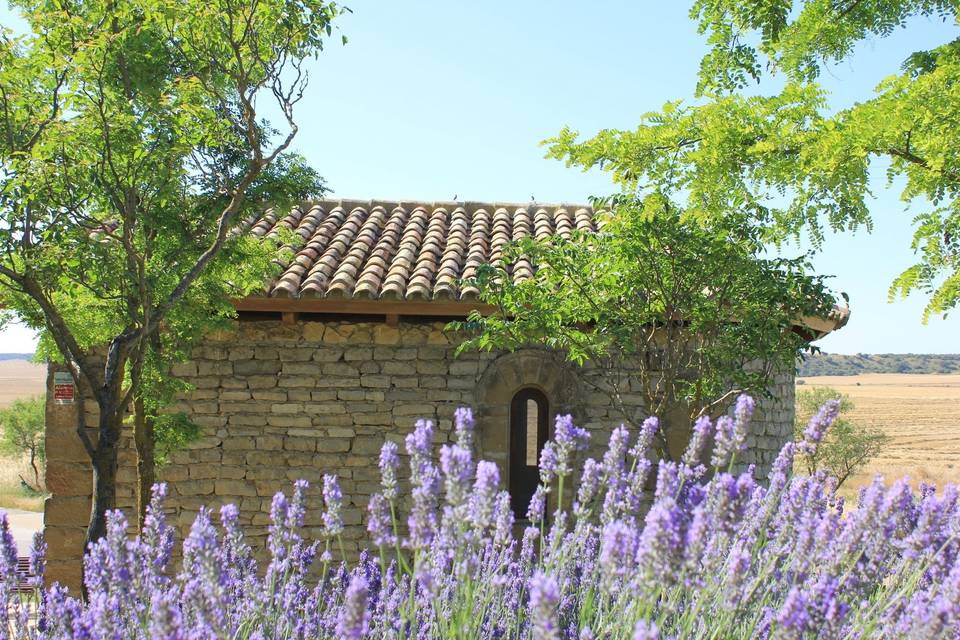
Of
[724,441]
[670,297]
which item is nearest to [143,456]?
[670,297]

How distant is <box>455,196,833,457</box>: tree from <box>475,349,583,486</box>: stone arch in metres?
1.80

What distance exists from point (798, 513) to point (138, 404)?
5316mm

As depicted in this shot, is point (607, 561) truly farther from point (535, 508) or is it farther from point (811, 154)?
point (811, 154)

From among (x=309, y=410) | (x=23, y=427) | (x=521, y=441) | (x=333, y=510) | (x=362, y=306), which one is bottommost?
(x=23, y=427)

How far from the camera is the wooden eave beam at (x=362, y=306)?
7812 millimetres

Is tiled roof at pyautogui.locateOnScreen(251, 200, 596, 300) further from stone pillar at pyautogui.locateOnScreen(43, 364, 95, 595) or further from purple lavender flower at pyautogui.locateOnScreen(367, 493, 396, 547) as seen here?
purple lavender flower at pyautogui.locateOnScreen(367, 493, 396, 547)

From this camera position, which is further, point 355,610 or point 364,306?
point 364,306

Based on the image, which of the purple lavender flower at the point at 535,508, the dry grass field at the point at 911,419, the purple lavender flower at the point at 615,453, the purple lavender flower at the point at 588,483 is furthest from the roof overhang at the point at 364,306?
the dry grass field at the point at 911,419

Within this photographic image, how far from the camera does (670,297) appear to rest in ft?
20.6

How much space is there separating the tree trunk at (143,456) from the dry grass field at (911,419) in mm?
12510

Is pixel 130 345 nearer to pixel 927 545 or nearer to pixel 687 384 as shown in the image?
pixel 687 384

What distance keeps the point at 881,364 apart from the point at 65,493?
91.5 meters

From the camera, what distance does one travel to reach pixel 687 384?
6602 millimetres

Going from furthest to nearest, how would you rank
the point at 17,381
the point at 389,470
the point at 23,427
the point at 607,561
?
1. the point at 17,381
2. the point at 23,427
3. the point at 389,470
4. the point at 607,561
